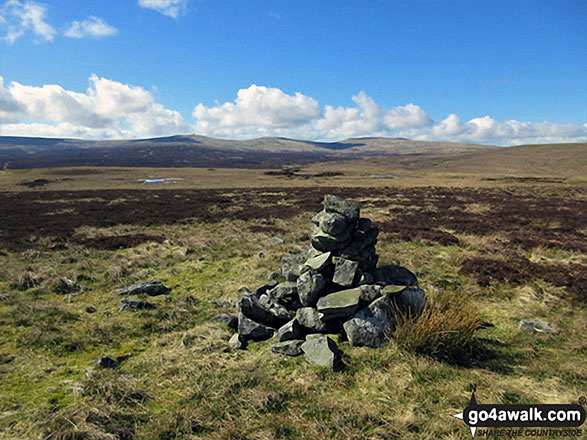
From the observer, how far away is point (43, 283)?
10648mm

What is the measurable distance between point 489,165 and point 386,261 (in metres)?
139

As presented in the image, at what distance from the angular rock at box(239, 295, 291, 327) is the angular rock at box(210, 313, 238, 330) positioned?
53 centimetres

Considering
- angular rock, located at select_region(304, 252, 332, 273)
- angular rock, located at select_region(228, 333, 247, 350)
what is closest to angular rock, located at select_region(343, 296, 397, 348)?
angular rock, located at select_region(304, 252, 332, 273)

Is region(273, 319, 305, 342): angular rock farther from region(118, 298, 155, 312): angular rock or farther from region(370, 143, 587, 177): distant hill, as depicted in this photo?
region(370, 143, 587, 177): distant hill

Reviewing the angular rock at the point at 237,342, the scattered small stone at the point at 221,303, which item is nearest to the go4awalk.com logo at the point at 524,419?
the angular rock at the point at 237,342

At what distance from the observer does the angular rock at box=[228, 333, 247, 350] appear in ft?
23.3

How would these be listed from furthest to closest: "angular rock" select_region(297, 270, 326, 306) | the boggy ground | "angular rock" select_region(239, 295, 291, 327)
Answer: "angular rock" select_region(239, 295, 291, 327) → "angular rock" select_region(297, 270, 326, 306) → the boggy ground

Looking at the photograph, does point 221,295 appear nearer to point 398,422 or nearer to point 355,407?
point 355,407

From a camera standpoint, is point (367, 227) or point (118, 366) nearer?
point (118, 366)

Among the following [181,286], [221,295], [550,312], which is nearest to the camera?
[550,312]

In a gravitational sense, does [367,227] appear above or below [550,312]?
above

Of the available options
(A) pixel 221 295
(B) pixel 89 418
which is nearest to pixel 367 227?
(A) pixel 221 295

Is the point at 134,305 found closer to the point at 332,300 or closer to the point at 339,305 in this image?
the point at 332,300

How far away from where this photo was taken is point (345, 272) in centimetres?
811
